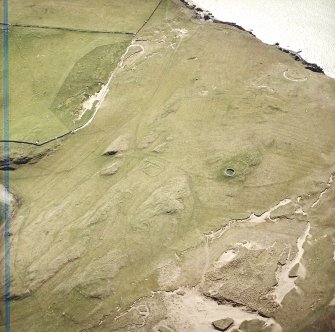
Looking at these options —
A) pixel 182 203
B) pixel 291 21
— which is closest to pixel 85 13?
pixel 291 21

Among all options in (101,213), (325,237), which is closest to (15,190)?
(101,213)

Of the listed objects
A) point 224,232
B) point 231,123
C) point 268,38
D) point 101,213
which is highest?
point 268,38

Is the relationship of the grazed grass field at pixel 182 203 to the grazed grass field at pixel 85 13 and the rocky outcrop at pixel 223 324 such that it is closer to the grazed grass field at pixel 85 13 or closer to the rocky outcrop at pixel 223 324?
the rocky outcrop at pixel 223 324

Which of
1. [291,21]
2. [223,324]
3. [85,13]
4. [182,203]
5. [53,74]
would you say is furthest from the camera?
[85,13]

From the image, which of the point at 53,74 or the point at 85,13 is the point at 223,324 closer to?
the point at 53,74

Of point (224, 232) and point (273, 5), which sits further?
point (273, 5)

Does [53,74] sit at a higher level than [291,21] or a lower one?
lower

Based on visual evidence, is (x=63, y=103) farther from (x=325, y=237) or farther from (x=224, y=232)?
(x=325, y=237)
